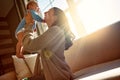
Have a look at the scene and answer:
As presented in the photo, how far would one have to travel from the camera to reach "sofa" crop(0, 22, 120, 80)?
6.14 ft

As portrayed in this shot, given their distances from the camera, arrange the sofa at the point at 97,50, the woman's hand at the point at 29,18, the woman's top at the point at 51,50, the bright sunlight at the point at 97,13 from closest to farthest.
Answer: the woman's top at the point at 51,50, the woman's hand at the point at 29,18, the sofa at the point at 97,50, the bright sunlight at the point at 97,13

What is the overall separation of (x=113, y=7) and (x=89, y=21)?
1.65ft

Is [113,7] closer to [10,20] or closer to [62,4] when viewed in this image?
[62,4]

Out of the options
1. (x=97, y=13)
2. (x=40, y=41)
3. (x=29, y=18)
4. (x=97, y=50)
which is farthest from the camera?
(x=97, y=13)

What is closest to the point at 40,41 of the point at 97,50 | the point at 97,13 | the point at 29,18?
the point at 29,18

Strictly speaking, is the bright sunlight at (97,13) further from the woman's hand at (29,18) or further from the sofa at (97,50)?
the woman's hand at (29,18)

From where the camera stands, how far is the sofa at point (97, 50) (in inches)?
73.6

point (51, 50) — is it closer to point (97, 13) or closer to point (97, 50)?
point (97, 50)

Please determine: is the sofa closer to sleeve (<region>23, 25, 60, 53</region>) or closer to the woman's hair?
the woman's hair

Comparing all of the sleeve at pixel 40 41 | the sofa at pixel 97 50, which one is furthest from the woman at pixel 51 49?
the sofa at pixel 97 50

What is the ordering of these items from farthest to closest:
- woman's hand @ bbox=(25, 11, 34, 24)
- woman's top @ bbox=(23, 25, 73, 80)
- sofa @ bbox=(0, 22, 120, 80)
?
1. sofa @ bbox=(0, 22, 120, 80)
2. woman's hand @ bbox=(25, 11, 34, 24)
3. woman's top @ bbox=(23, 25, 73, 80)

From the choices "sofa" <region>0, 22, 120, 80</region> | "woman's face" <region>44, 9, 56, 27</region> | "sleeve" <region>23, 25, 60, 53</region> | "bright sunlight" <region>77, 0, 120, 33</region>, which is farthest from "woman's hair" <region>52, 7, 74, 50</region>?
"bright sunlight" <region>77, 0, 120, 33</region>

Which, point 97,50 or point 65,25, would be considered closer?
point 65,25

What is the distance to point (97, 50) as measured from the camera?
2033 millimetres
